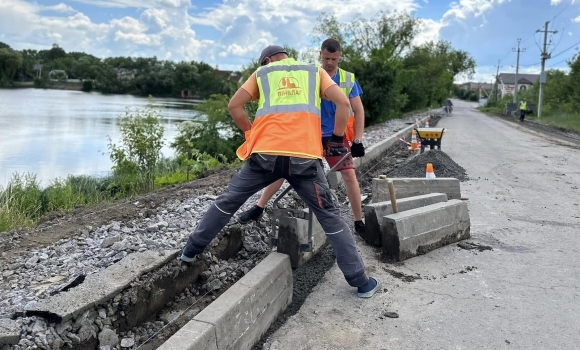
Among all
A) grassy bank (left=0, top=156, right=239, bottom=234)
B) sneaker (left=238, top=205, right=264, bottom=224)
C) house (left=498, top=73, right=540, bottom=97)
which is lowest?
grassy bank (left=0, top=156, right=239, bottom=234)

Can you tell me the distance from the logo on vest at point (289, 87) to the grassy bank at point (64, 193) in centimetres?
530

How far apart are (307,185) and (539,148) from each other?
15.6 m

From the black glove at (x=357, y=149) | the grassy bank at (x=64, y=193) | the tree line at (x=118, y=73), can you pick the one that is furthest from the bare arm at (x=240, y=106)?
the tree line at (x=118, y=73)

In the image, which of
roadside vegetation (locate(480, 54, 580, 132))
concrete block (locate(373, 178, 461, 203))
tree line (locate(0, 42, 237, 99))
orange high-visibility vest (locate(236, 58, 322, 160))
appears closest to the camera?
orange high-visibility vest (locate(236, 58, 322, 160))

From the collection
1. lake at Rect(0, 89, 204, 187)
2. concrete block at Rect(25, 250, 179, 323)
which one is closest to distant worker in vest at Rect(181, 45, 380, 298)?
concrete block at Rect(25, 250, 179, 323)

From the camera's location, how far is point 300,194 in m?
3.99

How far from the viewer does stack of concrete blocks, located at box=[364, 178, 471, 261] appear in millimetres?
5070

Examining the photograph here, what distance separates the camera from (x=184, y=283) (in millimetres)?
4270

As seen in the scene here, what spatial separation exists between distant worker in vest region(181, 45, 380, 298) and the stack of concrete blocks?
1.08 meters

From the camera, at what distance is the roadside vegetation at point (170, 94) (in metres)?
10.9

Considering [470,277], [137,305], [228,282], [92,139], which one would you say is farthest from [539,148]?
[92,139]

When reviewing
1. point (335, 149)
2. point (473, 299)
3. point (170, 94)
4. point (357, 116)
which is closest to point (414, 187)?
point (357, 116)

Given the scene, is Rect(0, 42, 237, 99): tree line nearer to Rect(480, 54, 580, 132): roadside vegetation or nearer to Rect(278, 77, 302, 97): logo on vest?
Rect(480, 54, 580, 132): roadside vegetation

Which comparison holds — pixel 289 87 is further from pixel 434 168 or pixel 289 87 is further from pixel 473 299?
pixel 434 168
